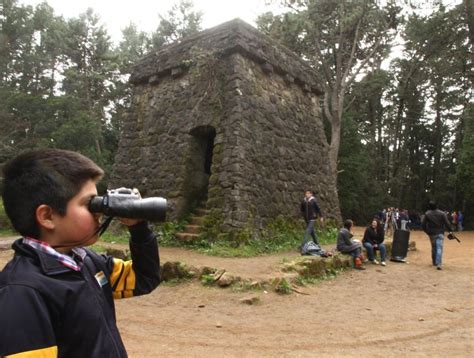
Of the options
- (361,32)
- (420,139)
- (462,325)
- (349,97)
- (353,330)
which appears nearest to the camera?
(353,330)

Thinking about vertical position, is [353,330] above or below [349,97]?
below

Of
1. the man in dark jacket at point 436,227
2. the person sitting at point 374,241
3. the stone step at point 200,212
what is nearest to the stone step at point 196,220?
the stone step at point 200,212

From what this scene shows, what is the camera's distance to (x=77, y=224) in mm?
1242

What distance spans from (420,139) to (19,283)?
3423 centimetres

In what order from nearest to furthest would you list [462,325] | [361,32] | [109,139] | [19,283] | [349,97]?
[19,283], [462,325], [361,32], [109,139], [349,97]

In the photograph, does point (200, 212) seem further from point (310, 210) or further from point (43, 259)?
point (43, 259)

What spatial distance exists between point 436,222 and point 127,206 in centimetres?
858

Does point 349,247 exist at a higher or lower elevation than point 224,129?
lower

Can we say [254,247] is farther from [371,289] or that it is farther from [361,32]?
[361,32]

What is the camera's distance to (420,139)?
31.3 m

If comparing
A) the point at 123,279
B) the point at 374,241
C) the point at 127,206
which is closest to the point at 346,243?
the point at 374,241

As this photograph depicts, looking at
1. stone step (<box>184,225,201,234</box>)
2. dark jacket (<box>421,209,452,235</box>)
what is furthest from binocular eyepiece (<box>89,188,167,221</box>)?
dark jacket (<box>421,209,452,235</box>)

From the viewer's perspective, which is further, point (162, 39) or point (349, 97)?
point (349, 97)

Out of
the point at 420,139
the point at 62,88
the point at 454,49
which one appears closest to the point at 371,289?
the point at 454,49
